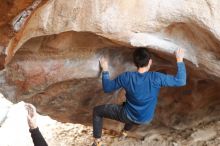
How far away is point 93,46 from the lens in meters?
3.27

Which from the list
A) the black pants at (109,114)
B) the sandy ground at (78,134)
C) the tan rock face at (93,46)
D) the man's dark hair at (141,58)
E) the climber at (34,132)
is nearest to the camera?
the climber at (34,132)

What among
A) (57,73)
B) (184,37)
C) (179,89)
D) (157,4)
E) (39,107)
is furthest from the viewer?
(179,89)

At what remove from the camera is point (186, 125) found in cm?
451

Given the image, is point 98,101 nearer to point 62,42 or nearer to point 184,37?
point 62,42

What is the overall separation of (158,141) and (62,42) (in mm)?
2004

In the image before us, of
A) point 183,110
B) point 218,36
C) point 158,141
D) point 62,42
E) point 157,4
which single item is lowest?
point 158,141

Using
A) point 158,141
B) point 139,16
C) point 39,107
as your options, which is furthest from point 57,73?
point 158,141

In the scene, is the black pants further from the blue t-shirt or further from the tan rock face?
the tan rock face

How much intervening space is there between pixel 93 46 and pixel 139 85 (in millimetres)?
513

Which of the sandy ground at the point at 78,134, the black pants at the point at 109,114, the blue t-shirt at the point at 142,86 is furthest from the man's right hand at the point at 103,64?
the sandy ground at the point at 78,134

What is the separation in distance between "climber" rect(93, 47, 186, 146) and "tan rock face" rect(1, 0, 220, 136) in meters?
0.13

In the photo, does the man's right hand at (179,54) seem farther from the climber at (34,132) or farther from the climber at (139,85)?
the climber at (34,132)

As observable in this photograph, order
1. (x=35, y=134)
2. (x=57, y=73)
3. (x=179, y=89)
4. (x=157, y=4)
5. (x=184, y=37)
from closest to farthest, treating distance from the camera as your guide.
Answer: (x=35, y=134) → (x=157, y=4) → (x=184, y=37) → (x=57, y=73) → (x=179, y=89)

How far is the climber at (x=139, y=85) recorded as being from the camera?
2.97 metres
